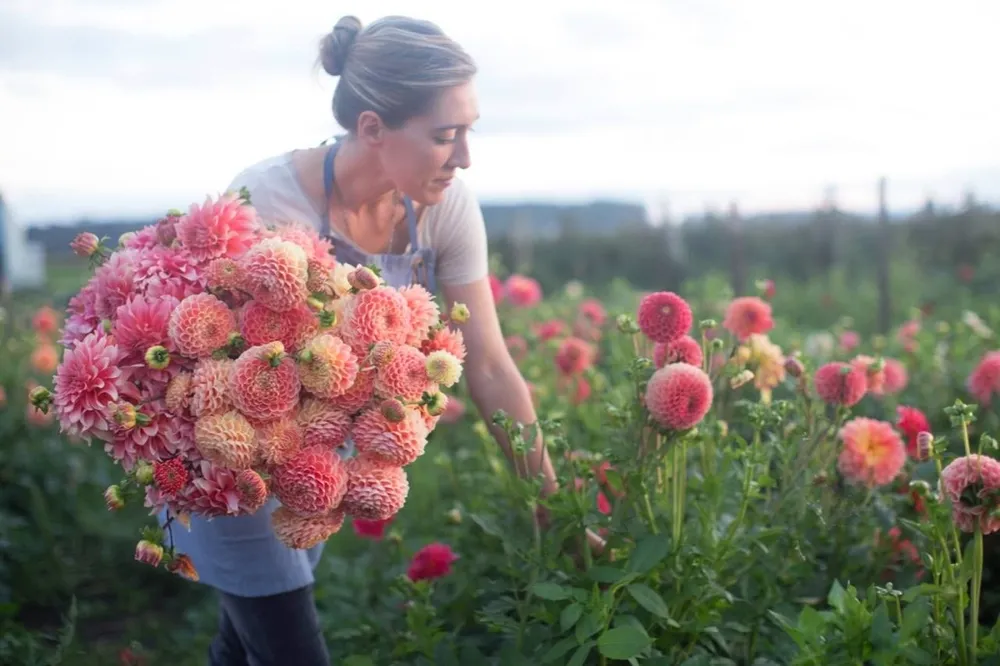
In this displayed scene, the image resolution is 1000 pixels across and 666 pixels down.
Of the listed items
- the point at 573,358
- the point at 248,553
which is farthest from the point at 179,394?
the point at 573,358

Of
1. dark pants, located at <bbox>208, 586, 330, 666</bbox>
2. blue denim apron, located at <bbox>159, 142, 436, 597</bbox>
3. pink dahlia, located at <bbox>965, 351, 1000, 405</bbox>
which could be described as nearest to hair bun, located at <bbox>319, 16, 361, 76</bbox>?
blue denim apron, located at <bbox>159, 142, 436, 597</bbox>

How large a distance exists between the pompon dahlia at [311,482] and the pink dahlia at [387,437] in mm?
51

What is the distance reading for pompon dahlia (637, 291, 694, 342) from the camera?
5.21 feet

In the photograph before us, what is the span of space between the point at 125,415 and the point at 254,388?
0.55 feet

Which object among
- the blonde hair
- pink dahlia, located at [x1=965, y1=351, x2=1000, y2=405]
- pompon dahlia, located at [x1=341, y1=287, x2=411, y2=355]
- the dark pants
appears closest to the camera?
pompon dahlia, located at [x1=341, y1=287, x2=411, y2=355]

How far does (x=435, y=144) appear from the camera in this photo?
1.72m

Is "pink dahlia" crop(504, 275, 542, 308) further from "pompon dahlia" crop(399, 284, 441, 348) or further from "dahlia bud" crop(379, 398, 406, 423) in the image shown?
"dahlia bud" crop(379, 398, 406, 423)

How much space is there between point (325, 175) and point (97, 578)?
93.0 inches

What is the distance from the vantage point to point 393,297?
1371 mm

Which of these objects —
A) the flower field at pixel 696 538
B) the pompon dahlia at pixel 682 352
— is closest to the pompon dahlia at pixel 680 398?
the flower field at pixel 696 538

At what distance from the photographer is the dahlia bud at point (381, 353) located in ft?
4.33

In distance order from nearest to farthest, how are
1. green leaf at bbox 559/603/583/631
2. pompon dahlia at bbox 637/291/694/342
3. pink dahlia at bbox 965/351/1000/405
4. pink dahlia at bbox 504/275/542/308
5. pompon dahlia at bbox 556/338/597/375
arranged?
green leaf at bbox 559/603/583/631 → pompon dahlia at bbox 637/291/694/342 → pink dahlia at bbox 965/351/1000/405 → pompon dahlia at bbox 556/338/597/375 → pink dahlia at bbox 504/275/542/308

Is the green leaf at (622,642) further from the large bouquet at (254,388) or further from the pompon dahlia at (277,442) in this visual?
the pompon dahlia at (277,442)

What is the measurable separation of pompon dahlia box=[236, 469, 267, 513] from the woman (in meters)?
0.46
